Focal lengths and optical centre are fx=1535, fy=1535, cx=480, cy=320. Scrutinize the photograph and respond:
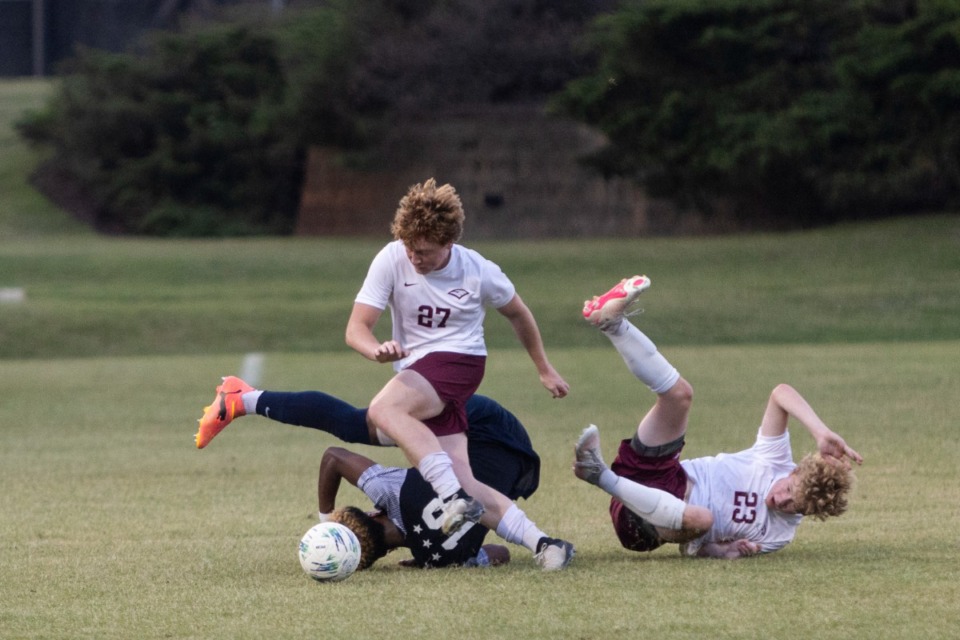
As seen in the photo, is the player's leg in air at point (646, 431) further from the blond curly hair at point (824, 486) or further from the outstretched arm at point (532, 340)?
the blond curly hair at point (824, 486)

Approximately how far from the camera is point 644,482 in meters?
6.76

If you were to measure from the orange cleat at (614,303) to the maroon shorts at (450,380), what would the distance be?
0.54 meters

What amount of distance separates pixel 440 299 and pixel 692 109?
85.1 ft

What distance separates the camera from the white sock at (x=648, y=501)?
21.2ft

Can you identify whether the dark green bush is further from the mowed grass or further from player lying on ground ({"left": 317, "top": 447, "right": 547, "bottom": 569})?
player lying on ground ({"left": 317, "top": 447, "right": 547, "bottom": 569})

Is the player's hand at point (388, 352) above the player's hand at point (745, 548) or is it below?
above

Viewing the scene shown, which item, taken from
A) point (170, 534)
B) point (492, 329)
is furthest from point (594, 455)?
point (492, 329)

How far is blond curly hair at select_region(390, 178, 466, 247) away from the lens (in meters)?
6.42

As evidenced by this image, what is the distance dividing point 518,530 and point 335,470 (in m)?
0.94

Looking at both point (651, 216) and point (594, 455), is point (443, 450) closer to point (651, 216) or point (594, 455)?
point (594, 455)

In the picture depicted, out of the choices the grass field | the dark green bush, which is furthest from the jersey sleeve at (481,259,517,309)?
the dark green bush

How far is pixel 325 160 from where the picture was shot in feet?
147

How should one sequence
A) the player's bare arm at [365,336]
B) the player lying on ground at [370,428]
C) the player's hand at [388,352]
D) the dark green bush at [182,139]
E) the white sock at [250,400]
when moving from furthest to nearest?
the dark green bush at [182,139]
the white sock at [250,400]
the player lying on ground at [370,428]
the player's bare arm at [365,336]
the player's hand at [388,352]

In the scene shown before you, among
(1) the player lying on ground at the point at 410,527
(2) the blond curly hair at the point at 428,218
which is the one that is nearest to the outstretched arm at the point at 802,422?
(1) the player lying on ground at the point at 410,527
